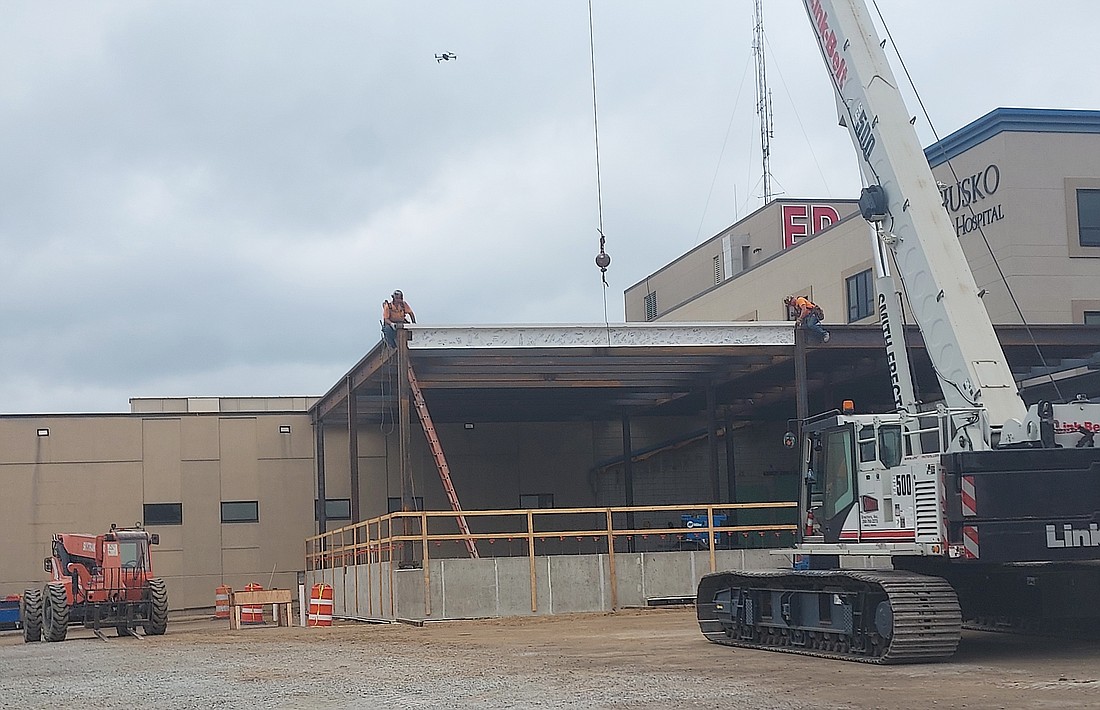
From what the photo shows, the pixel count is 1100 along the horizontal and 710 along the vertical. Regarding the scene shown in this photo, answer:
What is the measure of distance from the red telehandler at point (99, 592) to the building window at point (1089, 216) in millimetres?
23905

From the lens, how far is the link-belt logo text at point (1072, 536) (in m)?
14.3

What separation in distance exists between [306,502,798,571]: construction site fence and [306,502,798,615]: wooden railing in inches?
1.0

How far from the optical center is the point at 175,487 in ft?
141

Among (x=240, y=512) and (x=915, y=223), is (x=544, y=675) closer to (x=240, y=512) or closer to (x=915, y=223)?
(x=915, y=223)

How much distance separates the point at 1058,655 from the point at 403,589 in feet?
48.8

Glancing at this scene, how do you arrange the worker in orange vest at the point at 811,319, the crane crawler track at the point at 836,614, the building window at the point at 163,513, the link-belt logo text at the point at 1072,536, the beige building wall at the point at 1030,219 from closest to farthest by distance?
1. the link-belt logo text at the point at 1072,536
2. the crane crawler track at the point at 836,614
3. the worker in orange vest at the point at 811,319
4. the beige building wall at the point at 1030,219
5. the building window at the point at 163,513

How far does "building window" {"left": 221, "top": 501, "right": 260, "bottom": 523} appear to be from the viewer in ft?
142

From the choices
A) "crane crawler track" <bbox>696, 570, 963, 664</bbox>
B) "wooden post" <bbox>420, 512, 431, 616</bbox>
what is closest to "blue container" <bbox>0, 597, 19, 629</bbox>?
"wooden post" <bbox>420, 512, 431, 616</bbox>

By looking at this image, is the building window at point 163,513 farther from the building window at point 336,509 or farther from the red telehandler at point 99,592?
the red telehandler at point 99,592

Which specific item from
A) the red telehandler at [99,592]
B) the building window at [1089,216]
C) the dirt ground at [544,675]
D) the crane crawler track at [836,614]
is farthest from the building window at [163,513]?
the building window at [1089,216]

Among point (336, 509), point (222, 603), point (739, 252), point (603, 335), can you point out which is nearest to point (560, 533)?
point (603, 335)

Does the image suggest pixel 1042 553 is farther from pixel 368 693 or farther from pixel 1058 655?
pixel 368 693

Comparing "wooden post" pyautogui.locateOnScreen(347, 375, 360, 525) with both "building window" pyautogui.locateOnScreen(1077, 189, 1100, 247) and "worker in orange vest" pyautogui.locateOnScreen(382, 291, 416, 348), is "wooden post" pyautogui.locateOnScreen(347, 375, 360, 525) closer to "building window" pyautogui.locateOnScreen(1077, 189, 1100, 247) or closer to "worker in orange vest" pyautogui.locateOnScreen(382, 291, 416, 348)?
"worker in orange vest" pyautogui.locateOnScreen(382, 291, 416, 348)

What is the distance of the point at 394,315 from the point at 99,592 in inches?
362
